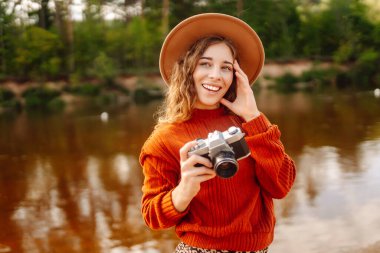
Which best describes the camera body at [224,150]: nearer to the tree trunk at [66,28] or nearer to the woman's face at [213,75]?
the woman's face at [213,75]

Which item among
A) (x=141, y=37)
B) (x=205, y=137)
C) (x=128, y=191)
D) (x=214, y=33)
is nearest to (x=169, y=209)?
(x=205, y=137)

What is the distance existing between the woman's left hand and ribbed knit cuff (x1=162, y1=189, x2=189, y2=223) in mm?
323

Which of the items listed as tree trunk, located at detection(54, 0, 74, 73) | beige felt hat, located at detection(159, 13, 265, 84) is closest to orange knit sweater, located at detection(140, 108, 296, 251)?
beige felt hat, located at detection(159, 13, 265, 84)

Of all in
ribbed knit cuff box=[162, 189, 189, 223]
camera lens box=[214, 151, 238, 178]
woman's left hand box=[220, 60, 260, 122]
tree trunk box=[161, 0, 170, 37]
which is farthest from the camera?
tree trunk box=[161, 0, 170, 37]

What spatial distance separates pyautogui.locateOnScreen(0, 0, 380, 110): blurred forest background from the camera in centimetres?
2531

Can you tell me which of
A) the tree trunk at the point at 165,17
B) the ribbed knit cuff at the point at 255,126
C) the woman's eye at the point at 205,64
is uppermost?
the woman's eye at the point at 205,64

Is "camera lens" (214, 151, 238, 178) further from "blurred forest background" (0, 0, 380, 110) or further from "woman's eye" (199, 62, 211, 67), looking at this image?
"blurred forest background" (0, 0, 380, 110)

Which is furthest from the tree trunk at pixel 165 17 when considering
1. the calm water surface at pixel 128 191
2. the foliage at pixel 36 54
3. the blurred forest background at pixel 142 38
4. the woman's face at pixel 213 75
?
the woman's face at pixel 213 75

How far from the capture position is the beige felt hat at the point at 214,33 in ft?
4.69

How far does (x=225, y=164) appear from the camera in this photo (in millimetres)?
1110

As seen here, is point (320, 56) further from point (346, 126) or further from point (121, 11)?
point (346, 126)

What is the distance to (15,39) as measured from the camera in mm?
25609

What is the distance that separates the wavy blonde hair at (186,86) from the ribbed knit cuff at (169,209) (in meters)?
0.24

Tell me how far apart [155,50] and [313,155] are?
2208 cm
